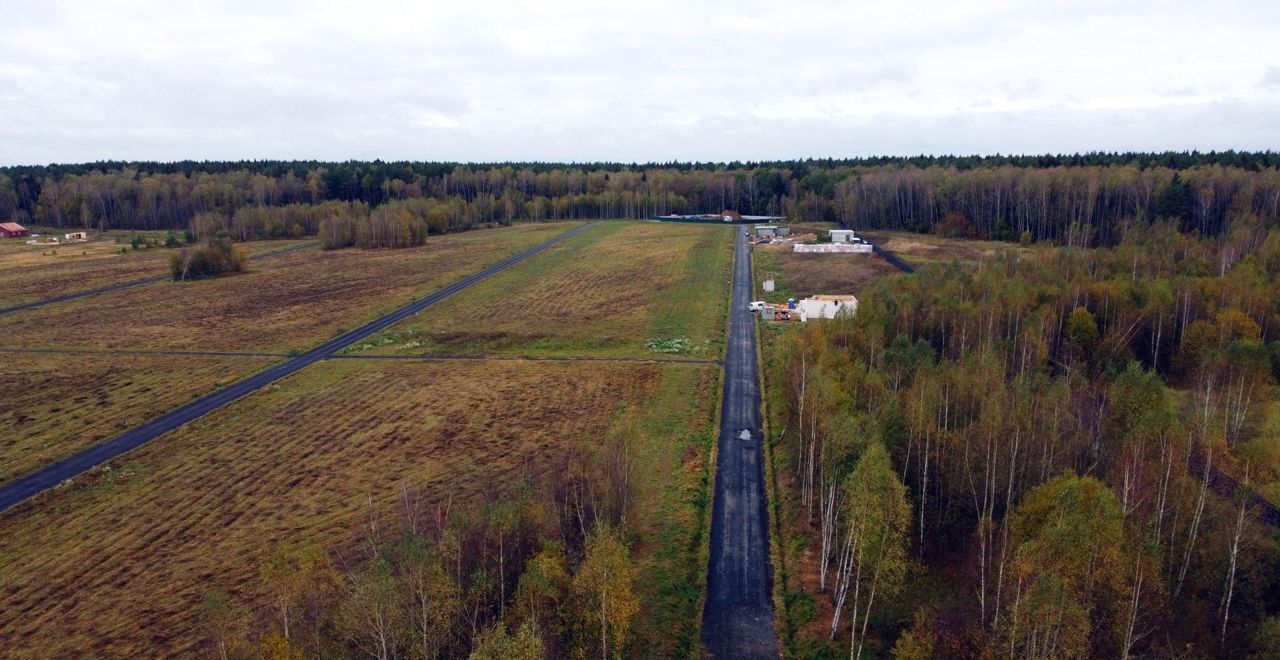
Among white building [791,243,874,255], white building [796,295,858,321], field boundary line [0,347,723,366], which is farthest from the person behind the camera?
white building [791,243,874,255]

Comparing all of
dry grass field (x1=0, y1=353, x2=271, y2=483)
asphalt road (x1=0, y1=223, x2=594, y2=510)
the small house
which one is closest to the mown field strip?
dry grass field (x1=0, y1=353, x2=271, y2=483)

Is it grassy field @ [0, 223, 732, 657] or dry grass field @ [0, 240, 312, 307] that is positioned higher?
dry grass field @ [0, 240, 312, 307]

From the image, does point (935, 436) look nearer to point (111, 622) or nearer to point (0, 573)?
point (111, 622)

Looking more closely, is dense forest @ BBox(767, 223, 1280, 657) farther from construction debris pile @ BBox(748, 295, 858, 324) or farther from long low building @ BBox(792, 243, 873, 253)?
long low building @ BBox(792, 243, 873, 253)

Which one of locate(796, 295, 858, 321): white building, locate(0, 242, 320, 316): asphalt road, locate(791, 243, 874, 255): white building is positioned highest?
locate(791, 243, 874, 255): white building

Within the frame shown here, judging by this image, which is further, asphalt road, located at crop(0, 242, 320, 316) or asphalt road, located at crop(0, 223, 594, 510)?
asphalt road, located at crop(0, 242, 320, 316)

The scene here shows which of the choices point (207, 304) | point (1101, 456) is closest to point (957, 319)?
point (1101, 456)
